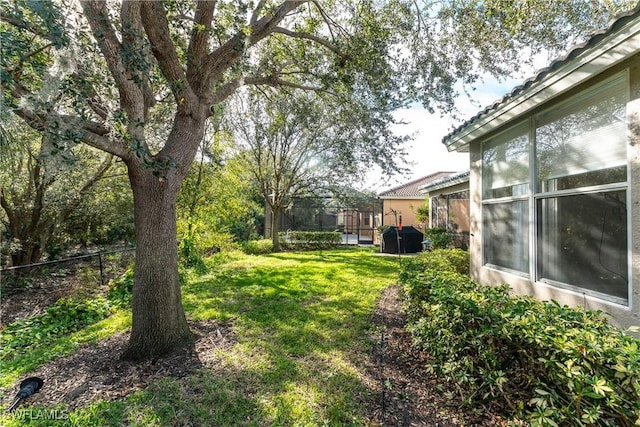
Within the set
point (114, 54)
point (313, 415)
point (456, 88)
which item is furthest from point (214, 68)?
point (456, 88)

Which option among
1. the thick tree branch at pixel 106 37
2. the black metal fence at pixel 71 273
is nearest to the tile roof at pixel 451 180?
the thick tree branch at pixel 106 37

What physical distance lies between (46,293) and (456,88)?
31.1ft

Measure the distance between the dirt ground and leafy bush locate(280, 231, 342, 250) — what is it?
10.6 meters

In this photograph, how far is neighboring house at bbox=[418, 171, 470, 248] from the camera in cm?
1040

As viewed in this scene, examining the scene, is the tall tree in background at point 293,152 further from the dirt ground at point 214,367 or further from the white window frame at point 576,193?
the dirt ground at point 214,367

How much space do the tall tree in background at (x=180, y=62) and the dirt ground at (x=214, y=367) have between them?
28 cm

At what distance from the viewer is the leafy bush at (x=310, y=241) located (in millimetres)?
14656

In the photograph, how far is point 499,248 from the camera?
4.51 m

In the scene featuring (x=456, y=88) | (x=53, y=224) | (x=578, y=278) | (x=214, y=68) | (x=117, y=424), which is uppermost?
(x=456, y=88)

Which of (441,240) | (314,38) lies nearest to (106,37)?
(314,38)

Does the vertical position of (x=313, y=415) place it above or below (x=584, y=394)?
below

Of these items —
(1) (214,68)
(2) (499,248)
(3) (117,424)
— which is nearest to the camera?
(3) (117,424)

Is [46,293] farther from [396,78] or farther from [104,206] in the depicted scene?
[396,78]

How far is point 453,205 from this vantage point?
11648mm
